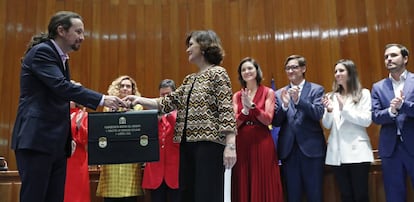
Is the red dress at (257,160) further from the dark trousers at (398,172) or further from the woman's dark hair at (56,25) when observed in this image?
the woman's dark hair at (56,25)

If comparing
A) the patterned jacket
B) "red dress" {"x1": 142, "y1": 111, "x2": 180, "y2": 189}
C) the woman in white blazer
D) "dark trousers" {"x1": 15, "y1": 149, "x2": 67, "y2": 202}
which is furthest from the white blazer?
"dark trousers" {"x1": 15, "y1": 149, "x2": 67, "y2": 202}

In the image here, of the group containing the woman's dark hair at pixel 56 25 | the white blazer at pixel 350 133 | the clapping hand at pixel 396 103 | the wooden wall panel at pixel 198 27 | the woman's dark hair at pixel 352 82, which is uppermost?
the wooden wall panel at pixel 198 27

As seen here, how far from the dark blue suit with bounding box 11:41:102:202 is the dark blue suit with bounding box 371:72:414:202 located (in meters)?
2.07

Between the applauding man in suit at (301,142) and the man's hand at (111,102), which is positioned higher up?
the man's hand at (111,102)

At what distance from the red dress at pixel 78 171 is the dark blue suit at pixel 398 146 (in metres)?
2.29

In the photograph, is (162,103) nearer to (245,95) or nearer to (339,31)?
(245,95)

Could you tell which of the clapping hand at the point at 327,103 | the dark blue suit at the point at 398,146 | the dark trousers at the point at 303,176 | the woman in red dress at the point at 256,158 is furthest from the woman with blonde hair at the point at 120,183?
the dark blue suit at the point at 398,146

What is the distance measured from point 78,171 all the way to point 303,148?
69.9 inches

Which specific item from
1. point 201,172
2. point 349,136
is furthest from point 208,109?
point 349,136

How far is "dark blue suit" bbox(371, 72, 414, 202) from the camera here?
2791 mm

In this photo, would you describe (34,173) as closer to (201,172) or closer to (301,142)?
(201,172)

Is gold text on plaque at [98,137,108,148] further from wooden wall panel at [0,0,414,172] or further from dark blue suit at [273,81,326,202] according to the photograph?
wooden wall panel at [0,0,414,172]

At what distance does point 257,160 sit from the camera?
3.02 m

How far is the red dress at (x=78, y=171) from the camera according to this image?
313 cm
